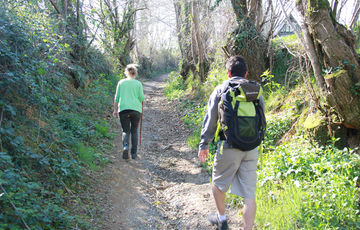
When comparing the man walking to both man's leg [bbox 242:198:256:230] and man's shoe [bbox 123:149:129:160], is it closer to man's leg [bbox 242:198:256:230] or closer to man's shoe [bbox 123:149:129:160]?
man's leg [bbox 242:198:256:230]

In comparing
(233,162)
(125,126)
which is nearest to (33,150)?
(125,126)

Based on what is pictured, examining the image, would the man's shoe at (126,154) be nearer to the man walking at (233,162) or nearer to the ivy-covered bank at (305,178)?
the ivy-covered bank at (305,178)

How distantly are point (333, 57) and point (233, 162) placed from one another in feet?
9.10

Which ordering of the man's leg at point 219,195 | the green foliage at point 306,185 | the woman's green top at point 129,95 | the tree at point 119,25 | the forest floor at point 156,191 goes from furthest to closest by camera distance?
1. the tree at point 119,25
2. the woman's green top at point 129,95
3. the forest floor at point 156,191
4. the man's leg at point 219,195
5. the green foliage at point 306,185

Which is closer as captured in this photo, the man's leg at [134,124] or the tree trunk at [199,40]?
the man's leg at [134,124]

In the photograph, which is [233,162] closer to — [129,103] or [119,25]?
[129,103]

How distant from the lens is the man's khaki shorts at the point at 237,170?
3.14 m

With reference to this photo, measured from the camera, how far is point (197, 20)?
39.6 feet

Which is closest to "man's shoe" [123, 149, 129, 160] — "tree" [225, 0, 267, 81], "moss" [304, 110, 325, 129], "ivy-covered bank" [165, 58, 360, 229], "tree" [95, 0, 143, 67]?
"ivy-covered bank" [165, 58, 360, 229]

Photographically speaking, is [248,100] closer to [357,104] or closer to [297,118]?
[357,104]

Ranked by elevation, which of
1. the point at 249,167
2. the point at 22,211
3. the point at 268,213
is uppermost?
the point at 249,167

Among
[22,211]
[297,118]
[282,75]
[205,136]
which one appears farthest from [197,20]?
[22,211]

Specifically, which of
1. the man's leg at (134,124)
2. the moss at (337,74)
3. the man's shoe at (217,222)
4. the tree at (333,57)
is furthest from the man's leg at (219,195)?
the man's leg at (134,124)

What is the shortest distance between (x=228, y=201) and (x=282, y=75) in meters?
5.03
